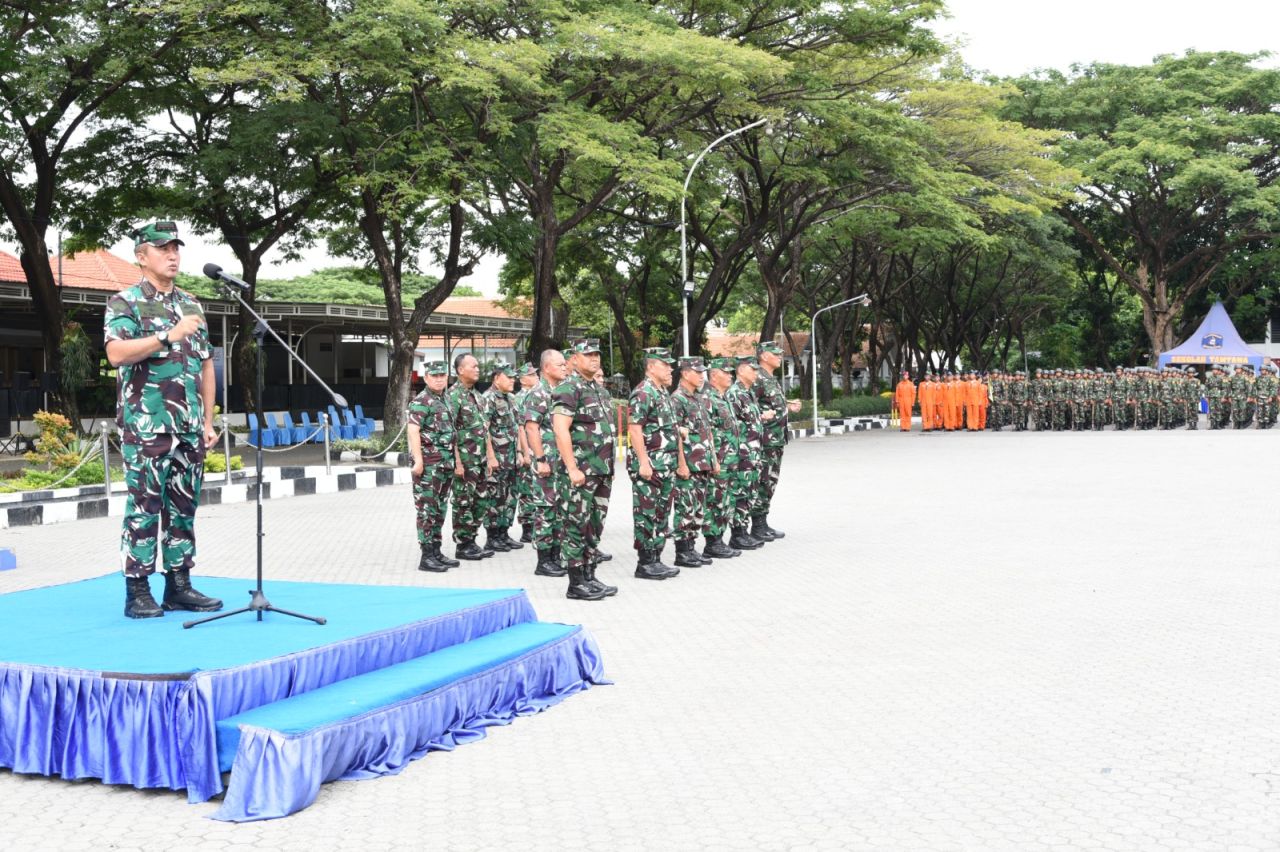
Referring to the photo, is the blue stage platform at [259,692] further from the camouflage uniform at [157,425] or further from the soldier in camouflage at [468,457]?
the soldier in camouflage at [468,457]

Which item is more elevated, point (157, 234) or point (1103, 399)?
point (157, 234)

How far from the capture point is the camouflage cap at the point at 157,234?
572cm

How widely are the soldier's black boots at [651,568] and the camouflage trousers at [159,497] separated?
4.01 meters

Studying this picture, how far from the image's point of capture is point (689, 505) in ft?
32.3

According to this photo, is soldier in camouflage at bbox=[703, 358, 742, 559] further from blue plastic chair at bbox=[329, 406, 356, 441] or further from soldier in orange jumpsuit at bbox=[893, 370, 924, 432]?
soldier in orange jumpsuit at bbox=[893, 370, 924, 432]

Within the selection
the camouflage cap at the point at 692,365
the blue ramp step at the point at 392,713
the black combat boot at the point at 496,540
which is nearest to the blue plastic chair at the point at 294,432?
the black combat boot at the point at 496,540

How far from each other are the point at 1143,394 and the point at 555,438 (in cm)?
2690

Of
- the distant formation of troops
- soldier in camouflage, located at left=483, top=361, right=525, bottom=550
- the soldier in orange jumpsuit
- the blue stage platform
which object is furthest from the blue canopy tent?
the blue stage platform

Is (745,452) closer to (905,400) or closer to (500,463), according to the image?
(500,463)

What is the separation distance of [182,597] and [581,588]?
2.99 metres

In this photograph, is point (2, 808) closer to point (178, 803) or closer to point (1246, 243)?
point (178, 803)

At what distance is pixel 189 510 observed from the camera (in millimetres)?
5902

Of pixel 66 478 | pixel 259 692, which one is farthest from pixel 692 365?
pixel 66 478

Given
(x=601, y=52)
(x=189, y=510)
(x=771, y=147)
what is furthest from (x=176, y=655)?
(x=771, y=147)
